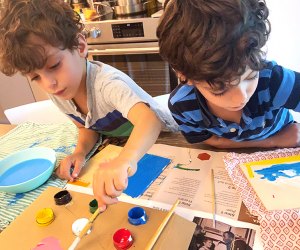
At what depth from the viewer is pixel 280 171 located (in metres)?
0.62

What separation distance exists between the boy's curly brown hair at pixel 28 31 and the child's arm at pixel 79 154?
0.84 ft

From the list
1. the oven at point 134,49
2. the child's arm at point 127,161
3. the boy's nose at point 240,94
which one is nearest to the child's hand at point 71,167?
the child's arm at point 127,161

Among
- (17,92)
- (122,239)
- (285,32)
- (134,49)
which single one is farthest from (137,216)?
(17,92)

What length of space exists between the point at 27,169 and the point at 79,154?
5.9 inches

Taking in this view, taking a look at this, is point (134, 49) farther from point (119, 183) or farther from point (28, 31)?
point (119, 183)

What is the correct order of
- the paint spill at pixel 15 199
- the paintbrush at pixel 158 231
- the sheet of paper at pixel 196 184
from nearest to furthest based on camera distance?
the paintbrush at pixel 158 231
the sheet of paper at pixel 196 184
the paint spill at pixel 15 199

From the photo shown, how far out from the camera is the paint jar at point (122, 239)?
480 millimetres

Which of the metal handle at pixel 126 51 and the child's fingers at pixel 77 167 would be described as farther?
the metal handle at pixel 126 51

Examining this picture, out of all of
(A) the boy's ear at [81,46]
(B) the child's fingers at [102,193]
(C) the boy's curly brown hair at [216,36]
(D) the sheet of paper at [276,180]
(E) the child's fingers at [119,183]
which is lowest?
(D) the sheet of paper at [276,180]

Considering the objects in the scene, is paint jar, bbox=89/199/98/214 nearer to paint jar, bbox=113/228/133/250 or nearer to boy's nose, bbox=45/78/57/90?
paint jar, bbox=113/228/133/250

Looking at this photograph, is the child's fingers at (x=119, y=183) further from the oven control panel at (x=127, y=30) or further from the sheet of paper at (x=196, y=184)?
the oven control panel at (x=127, y=30)

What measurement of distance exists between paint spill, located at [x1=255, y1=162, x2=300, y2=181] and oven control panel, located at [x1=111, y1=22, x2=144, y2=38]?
4.16 ft

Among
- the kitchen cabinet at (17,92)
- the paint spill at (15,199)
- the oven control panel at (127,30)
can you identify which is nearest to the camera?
the paint spill at (15,199)

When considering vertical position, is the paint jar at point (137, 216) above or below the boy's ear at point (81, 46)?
below
